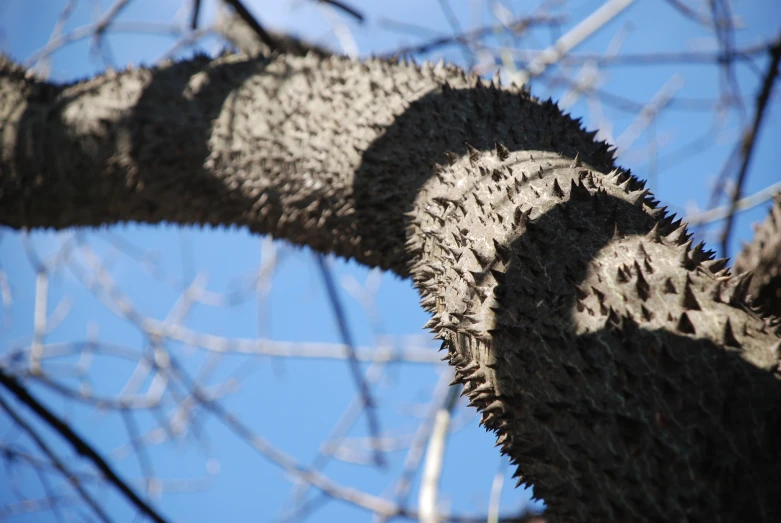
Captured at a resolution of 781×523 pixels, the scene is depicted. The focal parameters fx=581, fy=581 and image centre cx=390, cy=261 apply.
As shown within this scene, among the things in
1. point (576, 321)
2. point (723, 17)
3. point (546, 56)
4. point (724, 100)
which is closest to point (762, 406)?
point (576, 321)

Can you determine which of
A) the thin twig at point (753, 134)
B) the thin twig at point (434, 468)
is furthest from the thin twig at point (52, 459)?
the thin twig at point (753, 134)

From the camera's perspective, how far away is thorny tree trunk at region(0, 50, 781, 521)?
34.3 inches

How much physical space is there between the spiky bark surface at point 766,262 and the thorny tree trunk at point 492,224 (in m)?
0.76

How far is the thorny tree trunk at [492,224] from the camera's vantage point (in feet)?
2.86

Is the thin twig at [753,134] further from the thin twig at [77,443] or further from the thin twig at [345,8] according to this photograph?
the thin twig at [77,443]

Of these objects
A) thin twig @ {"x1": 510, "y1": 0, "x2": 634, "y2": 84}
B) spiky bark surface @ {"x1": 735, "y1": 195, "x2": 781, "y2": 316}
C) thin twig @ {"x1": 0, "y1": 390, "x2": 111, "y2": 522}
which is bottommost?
thin twig @ {"x1": 0, "y1": 390, "x2": 111, "y2": 522}

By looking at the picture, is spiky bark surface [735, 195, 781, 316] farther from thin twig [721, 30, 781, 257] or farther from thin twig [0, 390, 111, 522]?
→ thin twig [0, 390, 111, 522]

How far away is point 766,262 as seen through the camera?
1851mm

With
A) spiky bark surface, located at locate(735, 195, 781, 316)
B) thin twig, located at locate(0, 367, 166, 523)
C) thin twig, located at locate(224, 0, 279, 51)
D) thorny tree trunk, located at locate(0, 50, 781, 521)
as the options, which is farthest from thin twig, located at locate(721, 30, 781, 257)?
thin twig, located at locate(0, 367, 166, 523)

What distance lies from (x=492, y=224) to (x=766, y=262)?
3.80ft

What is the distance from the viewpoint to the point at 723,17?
2783 mm

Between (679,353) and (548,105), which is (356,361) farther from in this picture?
(679,353)

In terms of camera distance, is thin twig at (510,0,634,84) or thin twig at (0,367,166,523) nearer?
thin twig at (0,367,166,523)

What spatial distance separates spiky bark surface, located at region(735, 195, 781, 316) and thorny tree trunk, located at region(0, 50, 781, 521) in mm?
764
